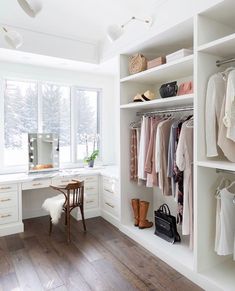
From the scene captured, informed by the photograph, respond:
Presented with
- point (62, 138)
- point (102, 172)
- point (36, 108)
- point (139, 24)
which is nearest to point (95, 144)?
point (62, 138)

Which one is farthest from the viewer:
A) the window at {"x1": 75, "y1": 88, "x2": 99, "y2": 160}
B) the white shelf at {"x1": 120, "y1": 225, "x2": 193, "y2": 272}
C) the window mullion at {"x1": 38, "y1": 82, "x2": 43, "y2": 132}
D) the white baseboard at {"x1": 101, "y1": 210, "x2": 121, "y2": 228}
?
the window at {"x1": 75, "y1": 88, "x2": 99, "y2": 160}

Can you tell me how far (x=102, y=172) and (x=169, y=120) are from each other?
1.45 meters

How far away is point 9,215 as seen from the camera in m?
3.03

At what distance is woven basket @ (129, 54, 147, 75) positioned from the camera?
2.76 meters

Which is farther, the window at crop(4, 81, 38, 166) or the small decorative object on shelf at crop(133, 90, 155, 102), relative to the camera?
the window at crop(4, 81, 38, 166)

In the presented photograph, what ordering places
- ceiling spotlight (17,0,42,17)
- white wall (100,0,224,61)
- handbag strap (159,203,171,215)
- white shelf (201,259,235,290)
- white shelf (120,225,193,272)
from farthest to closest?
handbag strap (159,203,171,215)
white shelf (120,225,193,272)
white wall (100,0,224,61)
white shelf (201,259,235,290)
ceiling spotlight (17,0,42,17)

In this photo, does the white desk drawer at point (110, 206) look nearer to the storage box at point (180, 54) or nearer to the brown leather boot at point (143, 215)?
the brown leather boot at point (143, 215)

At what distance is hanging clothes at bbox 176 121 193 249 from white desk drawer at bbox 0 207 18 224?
7.07 ft

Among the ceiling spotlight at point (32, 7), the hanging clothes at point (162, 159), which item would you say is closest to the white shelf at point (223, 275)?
the hanging clothes at point (162, 159)

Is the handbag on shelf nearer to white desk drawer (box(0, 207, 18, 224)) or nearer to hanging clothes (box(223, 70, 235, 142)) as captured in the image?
hanging clothes (box(223, 70, 235, 142))

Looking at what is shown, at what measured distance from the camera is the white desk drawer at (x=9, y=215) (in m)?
2.98

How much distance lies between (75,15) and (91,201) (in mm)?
2611

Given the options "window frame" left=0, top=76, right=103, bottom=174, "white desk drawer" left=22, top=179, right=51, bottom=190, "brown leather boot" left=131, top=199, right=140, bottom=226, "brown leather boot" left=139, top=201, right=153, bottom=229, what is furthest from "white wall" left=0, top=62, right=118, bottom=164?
"brown leather boot" left=139, top=201, right=153, bottom=229

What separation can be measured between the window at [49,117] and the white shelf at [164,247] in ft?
6.07
